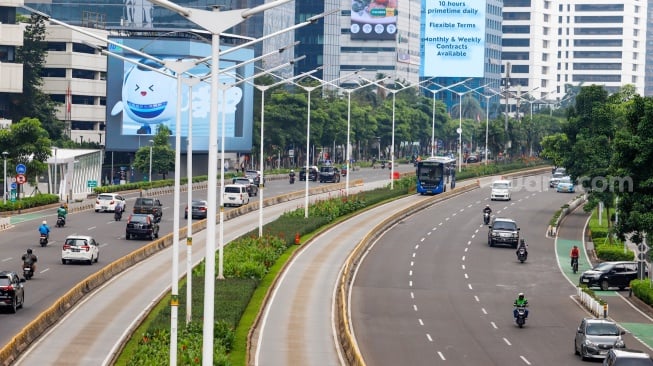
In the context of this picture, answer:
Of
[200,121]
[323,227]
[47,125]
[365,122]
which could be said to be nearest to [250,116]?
[200,121]

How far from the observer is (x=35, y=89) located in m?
151

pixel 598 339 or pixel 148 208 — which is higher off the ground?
pixel 148 208

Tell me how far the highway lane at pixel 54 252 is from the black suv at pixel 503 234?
52.8 ft

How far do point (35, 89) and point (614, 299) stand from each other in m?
101

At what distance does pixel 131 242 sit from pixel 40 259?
1022 centimetres

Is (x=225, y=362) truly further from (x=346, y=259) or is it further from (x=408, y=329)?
(x=346, y=259)

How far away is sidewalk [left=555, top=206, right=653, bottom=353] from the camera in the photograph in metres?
54.1

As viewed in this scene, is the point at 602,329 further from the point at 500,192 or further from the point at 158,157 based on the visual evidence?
the point at 158,157

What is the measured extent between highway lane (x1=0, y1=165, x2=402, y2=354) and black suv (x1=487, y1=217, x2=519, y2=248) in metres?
16.1

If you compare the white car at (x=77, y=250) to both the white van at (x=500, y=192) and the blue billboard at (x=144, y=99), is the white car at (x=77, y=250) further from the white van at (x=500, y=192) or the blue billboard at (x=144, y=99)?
the blue billboard at (x=144, y=99)

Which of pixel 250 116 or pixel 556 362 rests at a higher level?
pixel 250 116

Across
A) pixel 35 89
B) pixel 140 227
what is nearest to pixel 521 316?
pixel 140 227

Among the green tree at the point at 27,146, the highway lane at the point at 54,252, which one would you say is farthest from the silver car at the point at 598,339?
the green tree at the point at 27,146

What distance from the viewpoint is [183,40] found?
5733 inches
